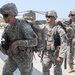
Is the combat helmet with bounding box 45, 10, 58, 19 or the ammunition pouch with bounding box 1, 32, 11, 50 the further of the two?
the combat helmet with bounding box 45, 10, 58, 19

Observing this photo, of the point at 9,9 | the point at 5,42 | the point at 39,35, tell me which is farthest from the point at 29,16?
the point at 9,9

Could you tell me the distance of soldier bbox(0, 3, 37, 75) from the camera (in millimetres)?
5168

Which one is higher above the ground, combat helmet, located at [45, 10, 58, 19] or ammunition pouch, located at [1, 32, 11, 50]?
combat helmet, located at [45, 10, 58, 19]

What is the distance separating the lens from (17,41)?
517 cm

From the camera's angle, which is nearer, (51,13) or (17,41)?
(17,41)

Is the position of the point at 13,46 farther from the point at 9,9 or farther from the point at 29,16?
the point at 29,16

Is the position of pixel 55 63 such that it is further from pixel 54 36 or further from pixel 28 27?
pixel 28 27

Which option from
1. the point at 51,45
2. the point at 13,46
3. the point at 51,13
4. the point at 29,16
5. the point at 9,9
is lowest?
the point at 29,16

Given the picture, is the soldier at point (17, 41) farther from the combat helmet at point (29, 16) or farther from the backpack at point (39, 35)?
the combat helmet at point (29, 16)

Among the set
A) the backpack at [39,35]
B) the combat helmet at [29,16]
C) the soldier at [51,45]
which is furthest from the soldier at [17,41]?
the combat helmet at [29,16]

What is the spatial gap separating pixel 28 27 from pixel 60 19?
6.02 feet

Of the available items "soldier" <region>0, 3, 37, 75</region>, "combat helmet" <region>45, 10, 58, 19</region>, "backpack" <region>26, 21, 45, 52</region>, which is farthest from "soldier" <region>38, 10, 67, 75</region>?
"soldier" <region>0, 3, 37, 75</region>

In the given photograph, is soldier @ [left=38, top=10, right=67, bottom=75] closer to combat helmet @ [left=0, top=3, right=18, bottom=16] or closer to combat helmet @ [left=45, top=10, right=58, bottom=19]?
combat helmet @ [left=45, top=10, right=58, bottom=19]

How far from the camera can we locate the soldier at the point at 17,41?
5168mm
